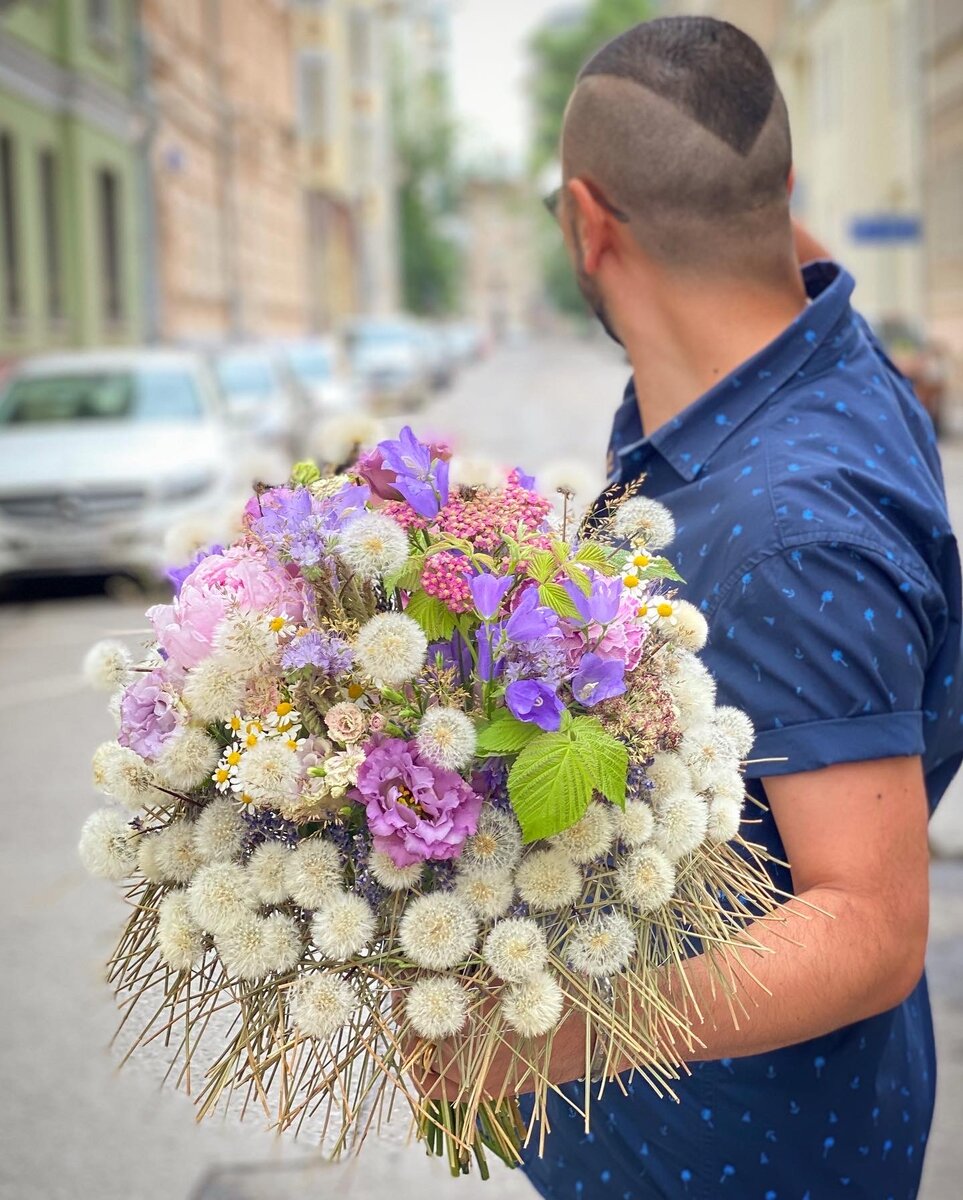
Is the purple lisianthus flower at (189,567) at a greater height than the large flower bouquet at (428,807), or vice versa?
the purple lisianthus flower at (189,567)

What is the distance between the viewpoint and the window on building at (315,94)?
45.3 metres

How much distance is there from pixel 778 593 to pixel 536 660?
0.33 metres

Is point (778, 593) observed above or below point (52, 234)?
below

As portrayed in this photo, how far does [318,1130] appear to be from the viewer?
1431mm

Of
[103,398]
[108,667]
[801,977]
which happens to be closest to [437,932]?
[801,977]

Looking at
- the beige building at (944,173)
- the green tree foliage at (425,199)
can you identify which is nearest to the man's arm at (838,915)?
the beige building at (944,173)

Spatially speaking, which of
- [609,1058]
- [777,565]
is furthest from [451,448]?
[609,1058]

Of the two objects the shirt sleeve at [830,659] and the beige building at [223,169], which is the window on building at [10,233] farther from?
the shirt sleeve at [830,659]

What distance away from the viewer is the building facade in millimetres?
20312

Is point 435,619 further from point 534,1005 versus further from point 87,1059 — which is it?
point 87,1059

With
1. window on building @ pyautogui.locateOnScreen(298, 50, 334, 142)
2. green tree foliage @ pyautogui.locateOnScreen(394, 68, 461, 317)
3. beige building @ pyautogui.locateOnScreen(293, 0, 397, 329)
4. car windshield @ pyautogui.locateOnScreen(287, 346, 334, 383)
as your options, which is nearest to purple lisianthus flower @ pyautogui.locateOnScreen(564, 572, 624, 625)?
car windshield @ pyautogui.locateOnScreen(287, 346, 334, 383)

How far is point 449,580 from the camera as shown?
4.33 ft

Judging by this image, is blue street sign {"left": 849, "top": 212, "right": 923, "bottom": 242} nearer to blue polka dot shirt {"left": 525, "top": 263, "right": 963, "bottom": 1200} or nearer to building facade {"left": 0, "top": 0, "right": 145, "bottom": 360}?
building facade {"left": 0, "top": 0, "right": 145, "bottom": 360}

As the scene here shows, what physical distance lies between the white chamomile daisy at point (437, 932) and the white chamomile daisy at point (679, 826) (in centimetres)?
17
